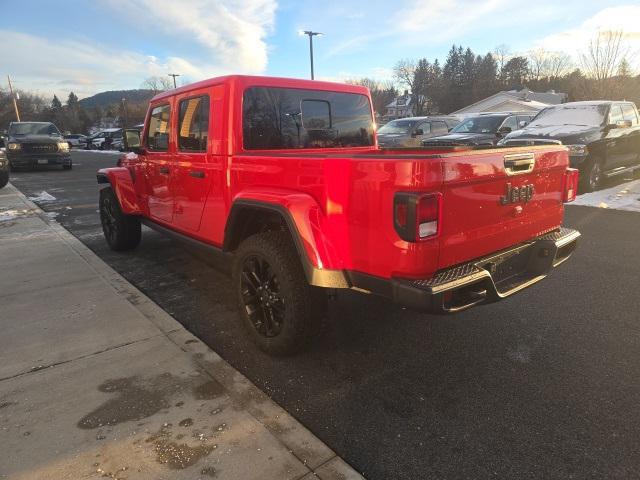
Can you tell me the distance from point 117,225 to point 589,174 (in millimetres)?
8825

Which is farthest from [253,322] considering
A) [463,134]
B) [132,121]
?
[132,121]

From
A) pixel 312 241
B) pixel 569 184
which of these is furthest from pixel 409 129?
pixel 312 241

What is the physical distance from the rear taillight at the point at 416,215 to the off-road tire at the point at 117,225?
421 centimetres

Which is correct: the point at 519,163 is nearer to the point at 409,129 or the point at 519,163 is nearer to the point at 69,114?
the point at 409,129

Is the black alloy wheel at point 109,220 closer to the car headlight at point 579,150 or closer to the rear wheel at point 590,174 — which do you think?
the car headlight at point 579,150

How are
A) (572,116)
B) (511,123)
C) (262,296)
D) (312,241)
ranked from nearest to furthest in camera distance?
1. (312,241)
2. (262,296)
3. (572,116)
4. (511,123)

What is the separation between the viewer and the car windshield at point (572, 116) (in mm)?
9477

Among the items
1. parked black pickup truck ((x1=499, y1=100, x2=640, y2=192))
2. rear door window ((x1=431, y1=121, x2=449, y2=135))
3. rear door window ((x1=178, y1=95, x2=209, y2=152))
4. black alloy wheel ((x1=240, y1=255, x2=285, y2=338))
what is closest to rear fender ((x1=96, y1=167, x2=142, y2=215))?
rear door window ((x1=178, y1=95, x2=209, y2=152))

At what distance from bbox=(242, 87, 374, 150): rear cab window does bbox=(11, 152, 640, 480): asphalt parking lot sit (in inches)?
57.5

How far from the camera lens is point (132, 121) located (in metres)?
76.9

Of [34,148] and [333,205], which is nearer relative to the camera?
[333,205]

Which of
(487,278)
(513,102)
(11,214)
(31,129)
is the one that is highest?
(513,102)

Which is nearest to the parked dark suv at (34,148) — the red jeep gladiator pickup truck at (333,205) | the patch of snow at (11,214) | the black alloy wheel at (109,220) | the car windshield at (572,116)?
the patch of snow at (11,214)

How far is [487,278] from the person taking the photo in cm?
243
